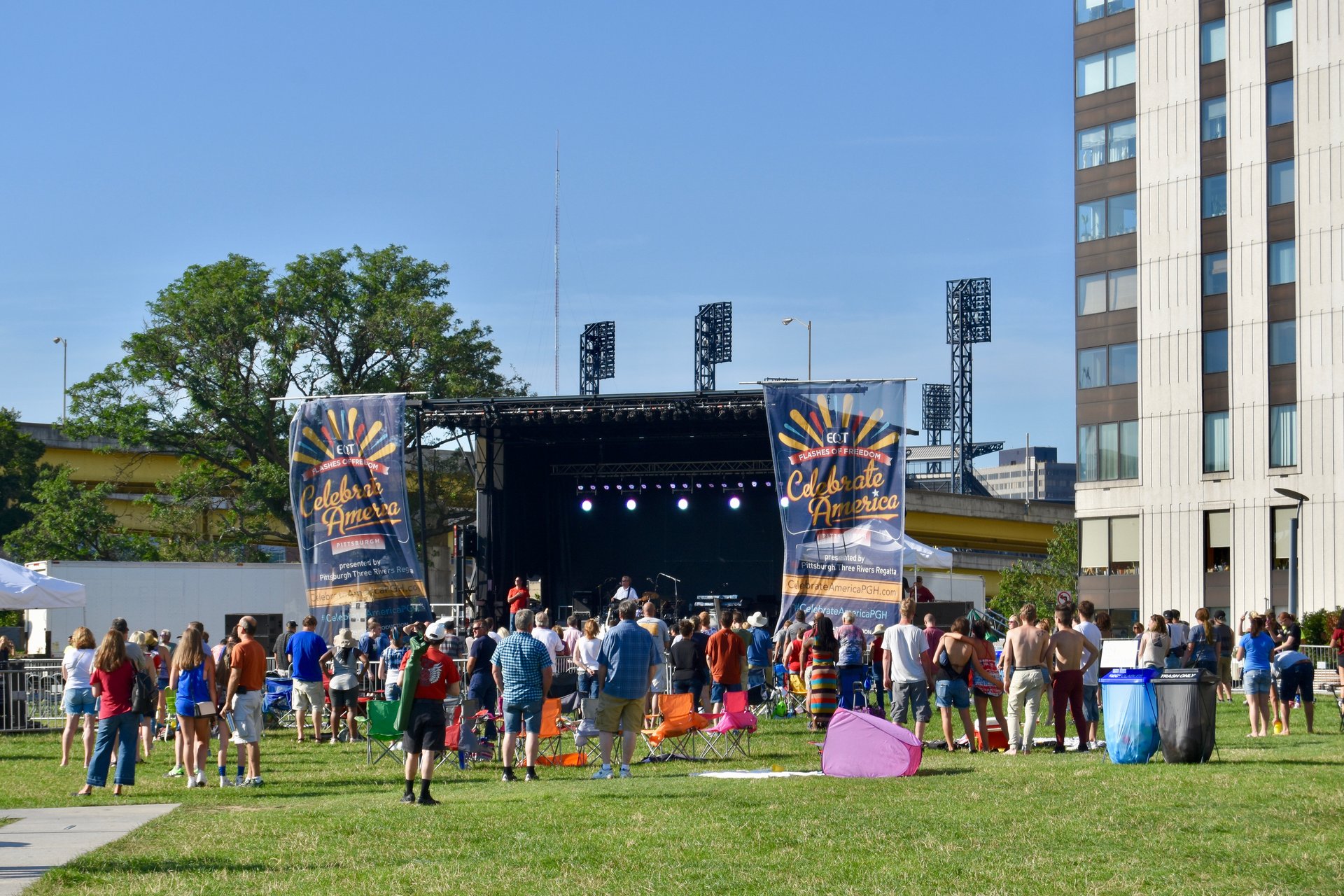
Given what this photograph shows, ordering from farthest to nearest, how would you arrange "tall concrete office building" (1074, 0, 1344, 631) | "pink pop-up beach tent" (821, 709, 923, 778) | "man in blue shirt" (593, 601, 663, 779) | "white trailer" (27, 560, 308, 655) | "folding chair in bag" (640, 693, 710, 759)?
"tall concrete office building" (1074, 0, 1344, 631) < "white trailer" (27, 560, 308, 655) < "folding chair in bag" (640, 693, 710, 759) < "man in blue shirt" (593, 601, 663, 779) < "pink pop-up beach tent" (821, 709, 923, 778)

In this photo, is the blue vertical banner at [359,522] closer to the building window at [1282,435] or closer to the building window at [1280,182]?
the building window at [1282,435]

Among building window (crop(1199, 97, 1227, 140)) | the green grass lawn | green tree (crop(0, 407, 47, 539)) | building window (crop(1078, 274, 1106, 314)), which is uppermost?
building window (crop(1199, 97, 1227, 140))

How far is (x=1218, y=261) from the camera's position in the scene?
39188 millimetres

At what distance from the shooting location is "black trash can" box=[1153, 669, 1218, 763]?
1277 cm

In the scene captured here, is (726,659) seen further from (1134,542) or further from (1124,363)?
(1124,363)

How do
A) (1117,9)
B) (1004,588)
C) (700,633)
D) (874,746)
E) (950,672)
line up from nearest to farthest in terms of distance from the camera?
(874,746), (950,672), (700,633), (1117,9), (1004,588)

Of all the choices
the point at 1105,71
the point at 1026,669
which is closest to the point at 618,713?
the point at 1026,669

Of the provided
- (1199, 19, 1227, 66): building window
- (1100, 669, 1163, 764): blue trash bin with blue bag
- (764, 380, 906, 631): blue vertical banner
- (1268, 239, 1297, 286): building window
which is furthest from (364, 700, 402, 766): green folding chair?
(1199, 19, 1227, 66): building window

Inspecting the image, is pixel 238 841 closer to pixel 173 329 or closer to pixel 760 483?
pixel 760 483

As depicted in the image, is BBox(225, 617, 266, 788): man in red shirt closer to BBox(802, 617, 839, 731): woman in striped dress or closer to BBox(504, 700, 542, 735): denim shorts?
BBox(504, 700, 542, 735): denim shorts

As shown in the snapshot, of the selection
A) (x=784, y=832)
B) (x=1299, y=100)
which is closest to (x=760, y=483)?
(x=1299, y=100)

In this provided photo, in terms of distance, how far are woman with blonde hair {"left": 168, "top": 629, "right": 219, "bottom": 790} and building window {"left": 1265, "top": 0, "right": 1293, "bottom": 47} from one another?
32803mm

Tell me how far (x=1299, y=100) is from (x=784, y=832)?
109 ft

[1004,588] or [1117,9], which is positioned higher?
[1117,9]
